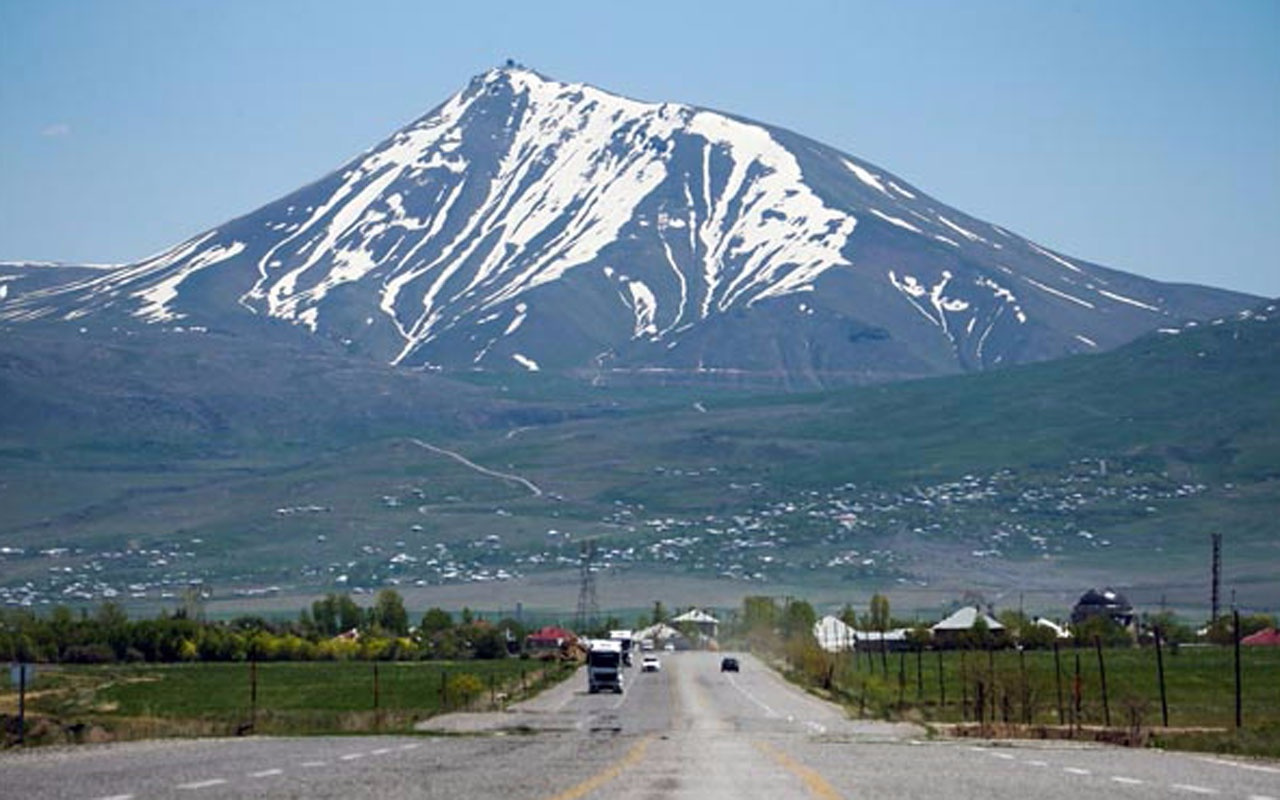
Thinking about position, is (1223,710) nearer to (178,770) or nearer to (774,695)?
(774,695)

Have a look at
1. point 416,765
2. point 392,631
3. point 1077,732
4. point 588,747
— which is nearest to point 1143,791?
point 416,765

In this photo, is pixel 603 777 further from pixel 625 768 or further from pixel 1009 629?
pixel 1009 629

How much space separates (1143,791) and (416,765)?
6.97 metres

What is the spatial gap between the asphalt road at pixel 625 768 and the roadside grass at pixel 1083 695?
10.1ft

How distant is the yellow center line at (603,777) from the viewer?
1839 cm

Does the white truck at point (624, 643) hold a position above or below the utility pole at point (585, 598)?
below

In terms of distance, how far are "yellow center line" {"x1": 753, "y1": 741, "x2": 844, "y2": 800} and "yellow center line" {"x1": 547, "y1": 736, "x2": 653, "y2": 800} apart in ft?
4.62

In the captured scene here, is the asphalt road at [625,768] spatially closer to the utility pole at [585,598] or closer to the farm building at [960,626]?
the farm building at [960,626]

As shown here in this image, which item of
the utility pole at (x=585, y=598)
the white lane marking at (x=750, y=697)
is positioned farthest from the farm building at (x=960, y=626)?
the white lane marking at (x=750, y=697)

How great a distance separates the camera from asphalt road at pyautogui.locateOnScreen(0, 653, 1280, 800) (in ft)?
62.1

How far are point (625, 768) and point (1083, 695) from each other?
1461 inches

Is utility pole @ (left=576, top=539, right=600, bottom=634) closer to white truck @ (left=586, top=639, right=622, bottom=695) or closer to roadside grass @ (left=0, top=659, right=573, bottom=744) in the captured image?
roadside grass @ (left=0, top=659, right=573, bottom=744)

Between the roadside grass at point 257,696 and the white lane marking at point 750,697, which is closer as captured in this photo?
the roadside grass at point 257,696

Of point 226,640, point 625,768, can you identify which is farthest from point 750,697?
point 226,640
